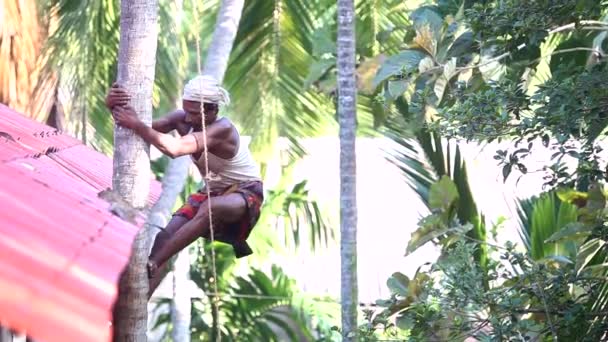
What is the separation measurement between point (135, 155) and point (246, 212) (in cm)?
115

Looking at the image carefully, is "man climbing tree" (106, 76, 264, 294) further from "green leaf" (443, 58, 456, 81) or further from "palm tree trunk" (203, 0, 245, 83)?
"palm tree trunk" (203, 0, 245, 83)

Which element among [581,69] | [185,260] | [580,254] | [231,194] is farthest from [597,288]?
[185,260]

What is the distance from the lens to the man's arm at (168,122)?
6.50 metres

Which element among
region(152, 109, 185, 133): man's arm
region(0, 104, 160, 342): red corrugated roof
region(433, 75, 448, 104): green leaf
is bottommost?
region(0, 104, 160, 342): red corrugated roof

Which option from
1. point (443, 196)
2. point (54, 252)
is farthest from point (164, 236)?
point (54, 252)

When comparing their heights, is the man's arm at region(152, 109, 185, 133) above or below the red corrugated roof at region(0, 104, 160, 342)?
above

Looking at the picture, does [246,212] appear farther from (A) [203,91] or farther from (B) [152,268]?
(B) [152,268]

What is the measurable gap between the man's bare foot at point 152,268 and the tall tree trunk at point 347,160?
3.77 m

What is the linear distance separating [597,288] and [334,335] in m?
6.49

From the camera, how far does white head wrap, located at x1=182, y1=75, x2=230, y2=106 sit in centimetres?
616

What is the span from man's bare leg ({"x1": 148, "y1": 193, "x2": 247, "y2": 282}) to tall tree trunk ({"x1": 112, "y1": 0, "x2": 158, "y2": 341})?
0.52 meters

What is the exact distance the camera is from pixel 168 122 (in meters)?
6.52

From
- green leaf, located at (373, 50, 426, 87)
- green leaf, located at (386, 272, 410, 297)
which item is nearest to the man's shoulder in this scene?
green leaf, located at (373, 50, 426, 87)

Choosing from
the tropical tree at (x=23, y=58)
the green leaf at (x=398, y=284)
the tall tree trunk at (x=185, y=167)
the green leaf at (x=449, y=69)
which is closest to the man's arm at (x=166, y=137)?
the green leaf at (x=449, y=69)
